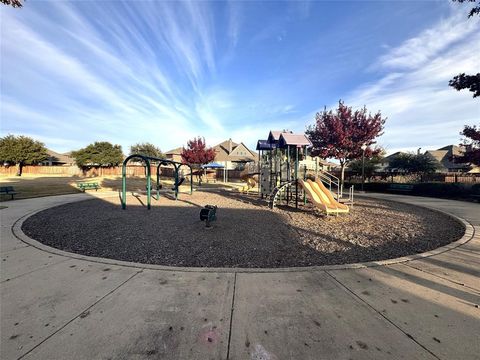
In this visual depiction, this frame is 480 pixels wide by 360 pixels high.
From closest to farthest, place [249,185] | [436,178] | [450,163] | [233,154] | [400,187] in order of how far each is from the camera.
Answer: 1. [400,187]
2. [249,185]
3. [436,178]
4. [450,163]
5. [233,154]

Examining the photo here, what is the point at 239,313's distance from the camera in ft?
9.77

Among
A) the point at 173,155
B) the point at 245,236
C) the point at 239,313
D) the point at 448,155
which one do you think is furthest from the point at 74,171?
the point at 448,155

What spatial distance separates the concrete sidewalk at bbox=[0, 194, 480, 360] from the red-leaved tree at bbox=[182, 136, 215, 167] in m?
31.4

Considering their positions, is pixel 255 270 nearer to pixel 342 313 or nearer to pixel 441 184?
pixel 342 313

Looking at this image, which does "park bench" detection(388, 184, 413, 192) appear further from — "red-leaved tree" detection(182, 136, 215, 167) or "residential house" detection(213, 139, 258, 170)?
"residential house" detection(213, 139, 258, 170)

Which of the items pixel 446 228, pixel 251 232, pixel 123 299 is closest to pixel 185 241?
pixel 251 232

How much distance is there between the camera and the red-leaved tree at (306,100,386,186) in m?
22.5

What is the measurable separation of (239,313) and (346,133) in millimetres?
22388

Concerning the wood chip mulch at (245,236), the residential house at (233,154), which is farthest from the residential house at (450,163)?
the wood chip mulch at (245,236)

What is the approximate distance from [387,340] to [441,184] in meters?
19.6

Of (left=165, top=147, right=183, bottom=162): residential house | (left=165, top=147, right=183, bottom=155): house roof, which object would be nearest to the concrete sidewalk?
(left=165, top=147, right=183, bottom=155): house roof

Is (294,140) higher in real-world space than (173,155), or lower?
lower

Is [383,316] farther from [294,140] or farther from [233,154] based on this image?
[233,154]

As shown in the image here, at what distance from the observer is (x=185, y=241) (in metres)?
6.27
